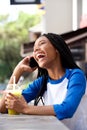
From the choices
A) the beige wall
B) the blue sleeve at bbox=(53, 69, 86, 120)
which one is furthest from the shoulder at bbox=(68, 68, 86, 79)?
the beige wall

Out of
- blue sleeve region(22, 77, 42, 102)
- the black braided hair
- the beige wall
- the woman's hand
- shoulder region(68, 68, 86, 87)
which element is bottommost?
the beige wall

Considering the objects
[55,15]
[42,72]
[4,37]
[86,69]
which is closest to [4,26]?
[4,37]

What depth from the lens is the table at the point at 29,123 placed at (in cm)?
200

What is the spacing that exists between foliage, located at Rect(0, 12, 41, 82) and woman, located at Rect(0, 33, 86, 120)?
2212cm

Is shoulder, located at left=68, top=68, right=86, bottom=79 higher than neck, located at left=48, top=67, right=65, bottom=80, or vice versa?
shoulder, located at left=68, top=68, right=86, bottom=79

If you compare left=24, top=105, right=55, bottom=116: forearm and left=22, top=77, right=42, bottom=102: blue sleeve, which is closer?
left=24, top=105, right=55, bottom=116: forearm

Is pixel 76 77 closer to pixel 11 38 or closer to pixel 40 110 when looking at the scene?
pixel 40 110

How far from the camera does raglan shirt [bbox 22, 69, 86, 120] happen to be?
232cm

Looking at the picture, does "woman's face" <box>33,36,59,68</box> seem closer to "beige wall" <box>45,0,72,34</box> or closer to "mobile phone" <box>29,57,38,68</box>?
"mobile phone" <box>29,57,38,68</box>

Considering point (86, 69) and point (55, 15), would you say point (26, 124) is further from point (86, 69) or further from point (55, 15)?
point (55, 15)

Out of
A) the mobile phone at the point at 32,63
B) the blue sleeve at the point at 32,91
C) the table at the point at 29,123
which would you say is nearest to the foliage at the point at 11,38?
the mobile phone at the point at 32,63

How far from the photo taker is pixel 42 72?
2.64 metres

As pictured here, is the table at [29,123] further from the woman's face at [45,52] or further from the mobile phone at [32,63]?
the mobile phone at [32,63]

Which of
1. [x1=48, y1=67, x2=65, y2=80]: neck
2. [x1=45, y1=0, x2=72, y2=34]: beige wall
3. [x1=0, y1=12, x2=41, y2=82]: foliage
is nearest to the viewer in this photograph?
[x1=48, y1=67, x2=65, y2=80]: neck
